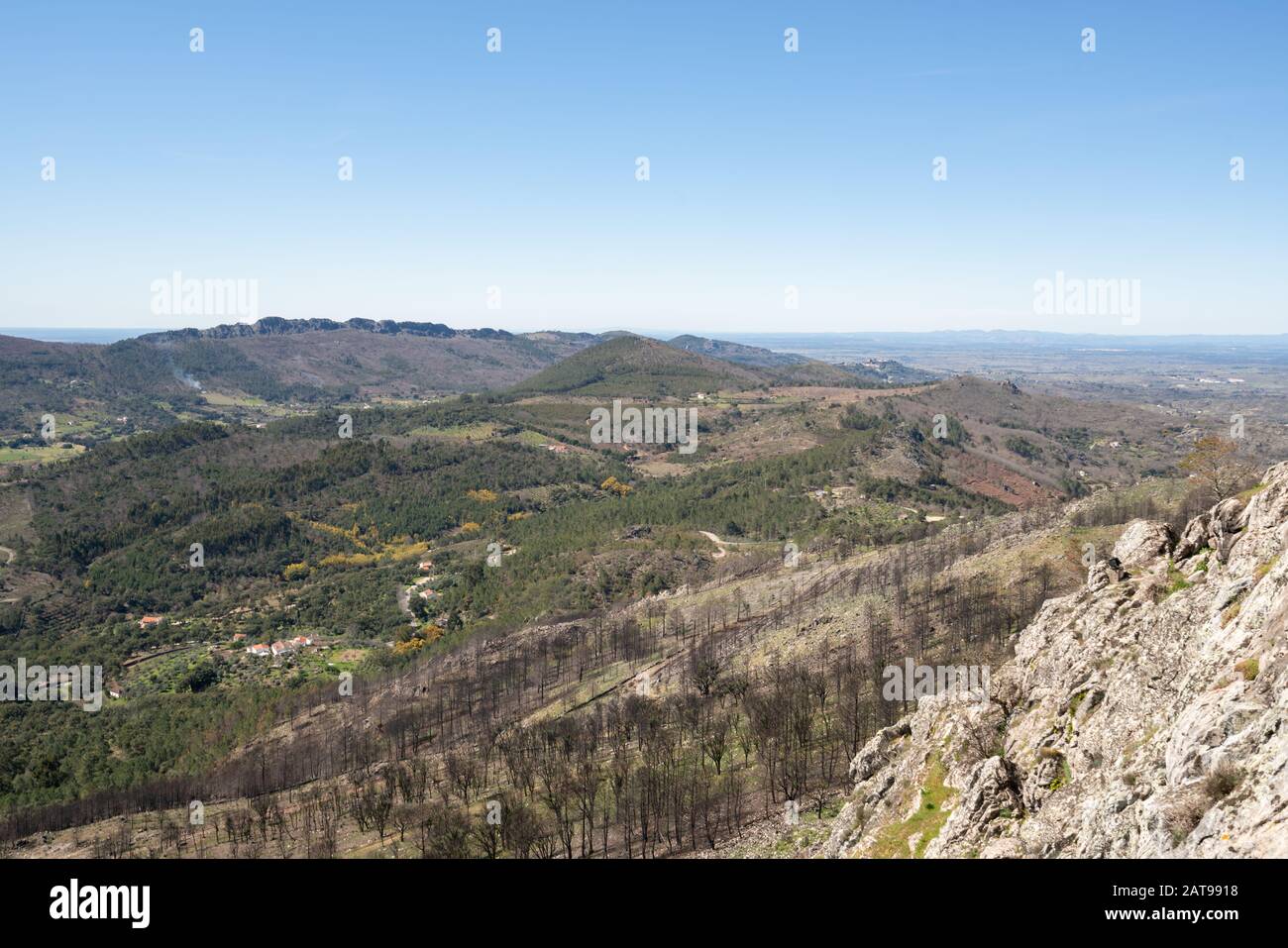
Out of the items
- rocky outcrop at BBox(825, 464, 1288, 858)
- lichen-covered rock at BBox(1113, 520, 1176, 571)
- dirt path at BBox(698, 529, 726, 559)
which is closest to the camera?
rocky outcrop at BBox(825, 464, 1288, 858)

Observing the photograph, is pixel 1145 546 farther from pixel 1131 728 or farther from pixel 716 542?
pixel 716 542

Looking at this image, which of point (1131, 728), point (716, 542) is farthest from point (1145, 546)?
point (716, 542)

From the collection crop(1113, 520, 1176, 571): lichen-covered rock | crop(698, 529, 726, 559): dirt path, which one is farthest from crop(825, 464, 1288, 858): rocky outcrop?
crop(698, 529, 726, 559): dirt path

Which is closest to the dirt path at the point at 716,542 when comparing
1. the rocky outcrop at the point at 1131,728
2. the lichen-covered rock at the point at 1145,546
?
the rocky outcrop at the point at 1131,728

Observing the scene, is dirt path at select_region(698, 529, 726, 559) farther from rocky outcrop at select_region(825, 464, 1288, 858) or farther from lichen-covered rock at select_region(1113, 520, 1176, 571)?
lichen-covered rock at select_region(1113, 520, 1176, 571)

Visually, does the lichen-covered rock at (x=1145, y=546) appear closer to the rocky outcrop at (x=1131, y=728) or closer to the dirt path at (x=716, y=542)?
the rocky outcrop at (x=1131, y=728)

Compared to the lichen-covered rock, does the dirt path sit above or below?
below
